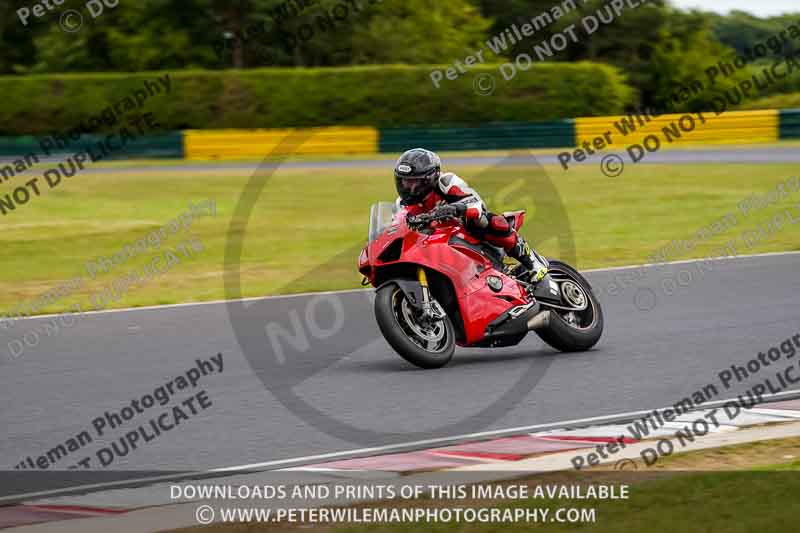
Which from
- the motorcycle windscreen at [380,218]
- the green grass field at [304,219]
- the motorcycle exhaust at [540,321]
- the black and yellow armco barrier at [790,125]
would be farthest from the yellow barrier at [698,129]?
the motorcycle windscreen at [380,218]

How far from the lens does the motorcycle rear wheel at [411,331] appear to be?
905 cm

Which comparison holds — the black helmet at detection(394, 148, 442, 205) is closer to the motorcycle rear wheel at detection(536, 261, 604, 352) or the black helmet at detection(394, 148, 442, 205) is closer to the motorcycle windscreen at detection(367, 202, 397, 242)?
the motorcycle windscreen at detection(367, 202, 397, 242)

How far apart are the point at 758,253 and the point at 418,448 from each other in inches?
396

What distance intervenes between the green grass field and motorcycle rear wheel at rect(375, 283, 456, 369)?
5562 mm

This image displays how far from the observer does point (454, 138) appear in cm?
3500

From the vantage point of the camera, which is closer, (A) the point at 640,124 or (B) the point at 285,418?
(B) the point at 285,418

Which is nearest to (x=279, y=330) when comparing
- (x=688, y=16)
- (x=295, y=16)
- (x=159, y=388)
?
(x=159, y=388)

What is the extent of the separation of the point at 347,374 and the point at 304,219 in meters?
13.1

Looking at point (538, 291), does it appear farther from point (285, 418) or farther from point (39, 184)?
point (39, 184)

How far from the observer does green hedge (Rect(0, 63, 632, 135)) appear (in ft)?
132

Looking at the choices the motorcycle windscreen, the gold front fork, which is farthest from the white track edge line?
the motorcycle windscreen

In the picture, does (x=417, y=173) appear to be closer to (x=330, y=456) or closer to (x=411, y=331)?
(x=411, y=331)

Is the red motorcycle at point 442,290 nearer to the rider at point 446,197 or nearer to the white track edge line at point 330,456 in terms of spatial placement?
the rider at point 446,197

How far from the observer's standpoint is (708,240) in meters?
18.1
